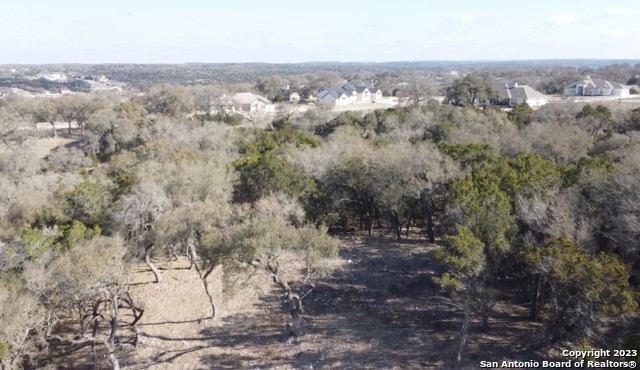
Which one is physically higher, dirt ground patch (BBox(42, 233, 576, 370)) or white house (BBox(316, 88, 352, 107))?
white house (BBox(316, 88, 352, 107))

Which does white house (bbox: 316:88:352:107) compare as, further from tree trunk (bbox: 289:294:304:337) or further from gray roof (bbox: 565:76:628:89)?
tree trunk (bbox: 289:294:304:337)

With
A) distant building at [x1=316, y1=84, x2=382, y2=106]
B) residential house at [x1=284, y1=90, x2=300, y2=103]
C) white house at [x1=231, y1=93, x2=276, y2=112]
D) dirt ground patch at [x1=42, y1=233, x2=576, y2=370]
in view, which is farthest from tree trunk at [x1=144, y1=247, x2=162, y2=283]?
residential house at [x1=284, y1=90, x2=300, y2=103]

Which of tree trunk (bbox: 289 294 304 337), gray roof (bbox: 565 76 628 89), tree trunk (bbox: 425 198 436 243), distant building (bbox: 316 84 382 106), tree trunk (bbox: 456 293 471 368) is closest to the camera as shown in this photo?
tree trunk (bbox: 456 293 471 368)

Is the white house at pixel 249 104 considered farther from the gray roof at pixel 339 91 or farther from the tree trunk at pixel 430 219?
the tree trunk at pixel 430 219

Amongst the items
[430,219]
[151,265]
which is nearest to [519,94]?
[430,219]

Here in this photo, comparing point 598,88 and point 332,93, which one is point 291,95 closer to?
point 332,93

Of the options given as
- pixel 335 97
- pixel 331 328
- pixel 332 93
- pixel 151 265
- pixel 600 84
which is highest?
pixel 600 84

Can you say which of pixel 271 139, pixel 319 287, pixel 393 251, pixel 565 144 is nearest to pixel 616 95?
pixel 565 144
